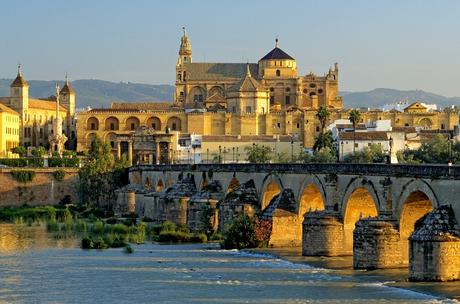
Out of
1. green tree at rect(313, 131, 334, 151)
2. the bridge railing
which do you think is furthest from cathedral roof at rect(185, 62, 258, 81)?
the bridge railing

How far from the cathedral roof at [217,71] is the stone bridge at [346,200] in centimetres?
9264

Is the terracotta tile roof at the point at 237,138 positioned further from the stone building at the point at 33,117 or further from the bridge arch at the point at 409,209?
the bridge arch at the point at 409,209

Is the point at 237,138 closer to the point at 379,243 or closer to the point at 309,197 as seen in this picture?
the point at 309,197

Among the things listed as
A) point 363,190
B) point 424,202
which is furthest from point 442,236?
point 363,190

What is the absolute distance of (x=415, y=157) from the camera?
288ft

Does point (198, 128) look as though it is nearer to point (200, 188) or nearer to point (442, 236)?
point (200, 188)

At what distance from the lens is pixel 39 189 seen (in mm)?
101375

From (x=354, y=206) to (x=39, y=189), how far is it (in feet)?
194

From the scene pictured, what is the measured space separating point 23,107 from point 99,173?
47726 mm

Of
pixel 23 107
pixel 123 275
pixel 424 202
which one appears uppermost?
pixel 23 107

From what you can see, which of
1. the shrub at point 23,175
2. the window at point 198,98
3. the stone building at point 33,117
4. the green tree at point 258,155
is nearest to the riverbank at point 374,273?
the green tree at point 258,155

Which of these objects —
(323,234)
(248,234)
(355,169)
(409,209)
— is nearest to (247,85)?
(248,234)

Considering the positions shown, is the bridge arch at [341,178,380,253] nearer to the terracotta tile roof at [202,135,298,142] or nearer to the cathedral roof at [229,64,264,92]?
the terracotta tile roof at [202,135,298,142]

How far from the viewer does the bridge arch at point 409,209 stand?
1567 inches
